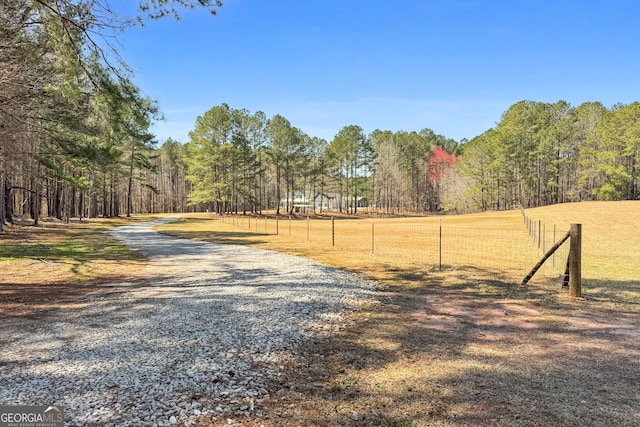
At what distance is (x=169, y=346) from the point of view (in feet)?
15.3

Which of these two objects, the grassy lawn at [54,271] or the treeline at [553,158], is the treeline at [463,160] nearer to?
the treeline at [553,158]

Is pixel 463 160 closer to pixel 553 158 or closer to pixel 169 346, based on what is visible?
pixel 553 158

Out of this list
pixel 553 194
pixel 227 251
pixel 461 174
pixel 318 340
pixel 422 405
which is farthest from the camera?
pixel 461 174

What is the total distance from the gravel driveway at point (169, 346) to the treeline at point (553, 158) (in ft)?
176

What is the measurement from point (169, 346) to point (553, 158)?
2468 inches

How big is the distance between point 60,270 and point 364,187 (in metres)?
58.7

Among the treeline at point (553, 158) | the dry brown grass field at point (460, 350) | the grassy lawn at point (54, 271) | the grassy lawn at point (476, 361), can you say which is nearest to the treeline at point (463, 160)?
the treeline at point (553, 158)

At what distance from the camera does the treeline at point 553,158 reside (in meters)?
46.6

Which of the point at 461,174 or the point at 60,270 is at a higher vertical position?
the point at 461,174

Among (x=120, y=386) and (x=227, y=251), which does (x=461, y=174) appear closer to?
(x=227, y=251)

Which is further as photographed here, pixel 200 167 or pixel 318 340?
pixel 200 167

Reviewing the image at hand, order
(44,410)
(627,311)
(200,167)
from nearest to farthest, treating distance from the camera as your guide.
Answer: (44,410), (627,311), (200,167)

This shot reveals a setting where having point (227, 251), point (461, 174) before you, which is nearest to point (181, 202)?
point (461, 174)

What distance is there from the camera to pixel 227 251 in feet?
49.9
